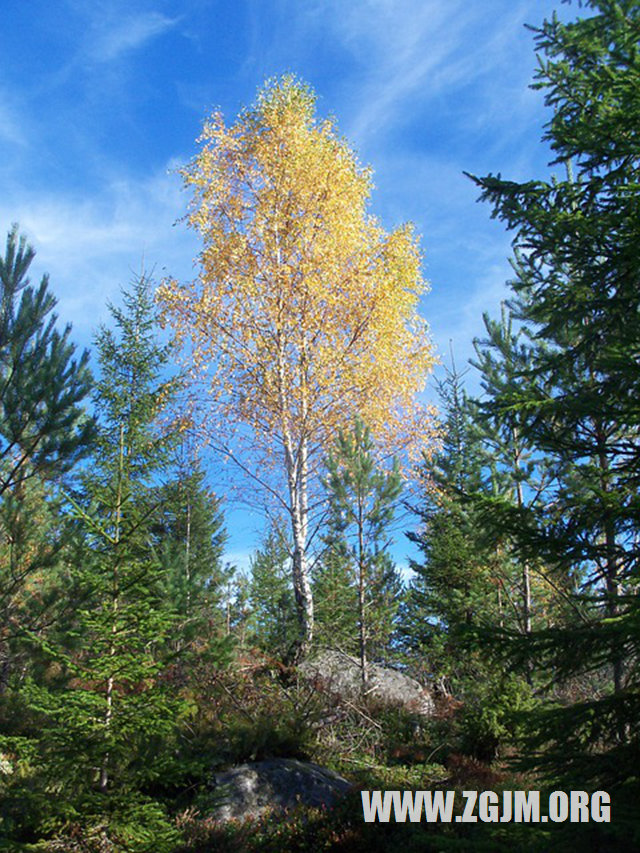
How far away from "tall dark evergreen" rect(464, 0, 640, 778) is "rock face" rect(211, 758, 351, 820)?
121 inches

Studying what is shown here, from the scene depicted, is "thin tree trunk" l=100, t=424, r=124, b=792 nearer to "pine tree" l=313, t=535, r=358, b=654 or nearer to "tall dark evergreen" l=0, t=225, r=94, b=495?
"tall dark evergreen" l=0, t=225, r=94, b=495

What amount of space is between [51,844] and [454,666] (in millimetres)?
9419

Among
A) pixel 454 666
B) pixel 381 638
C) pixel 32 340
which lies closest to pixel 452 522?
pixel 454 666

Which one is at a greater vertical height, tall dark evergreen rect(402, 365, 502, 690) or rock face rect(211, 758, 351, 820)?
tall dark evergreen rect(402, 365, 502, 690)

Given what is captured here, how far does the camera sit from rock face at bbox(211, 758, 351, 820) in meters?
6.62

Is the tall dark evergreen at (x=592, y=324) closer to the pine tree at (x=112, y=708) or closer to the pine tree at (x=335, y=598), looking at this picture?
the pine tree at (x=112, y=708)

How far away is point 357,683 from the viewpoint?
410 inches

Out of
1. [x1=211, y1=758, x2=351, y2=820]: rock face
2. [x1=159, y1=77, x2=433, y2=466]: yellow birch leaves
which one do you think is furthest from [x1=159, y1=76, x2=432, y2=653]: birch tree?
[x1=211, y1=758, x2=351, y2=820]: rock face

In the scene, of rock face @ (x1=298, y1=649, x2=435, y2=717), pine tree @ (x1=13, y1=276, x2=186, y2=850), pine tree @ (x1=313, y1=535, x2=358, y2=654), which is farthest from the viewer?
pine tree @ (x1=313, y1=535, x2=358, y2=654)

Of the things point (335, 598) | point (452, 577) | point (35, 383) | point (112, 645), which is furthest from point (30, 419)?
point (452, 577)

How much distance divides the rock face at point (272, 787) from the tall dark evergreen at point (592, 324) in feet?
10.1

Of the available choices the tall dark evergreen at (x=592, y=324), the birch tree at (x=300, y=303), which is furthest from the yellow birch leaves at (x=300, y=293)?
the tall dark evergreen at (x=592, y=324)

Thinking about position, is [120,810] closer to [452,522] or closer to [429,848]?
[429,848]

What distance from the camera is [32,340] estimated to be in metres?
8.73
